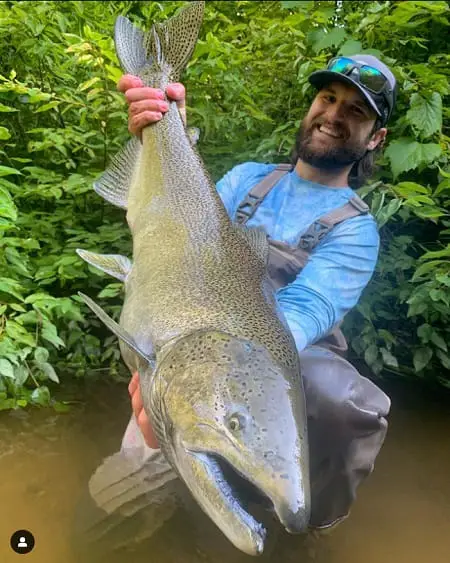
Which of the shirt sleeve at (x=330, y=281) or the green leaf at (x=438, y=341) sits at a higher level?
the shirt sleeve at (x=330, y=281)

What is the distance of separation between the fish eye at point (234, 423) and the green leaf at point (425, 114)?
1.99 m

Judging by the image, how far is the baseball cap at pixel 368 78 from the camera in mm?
2539

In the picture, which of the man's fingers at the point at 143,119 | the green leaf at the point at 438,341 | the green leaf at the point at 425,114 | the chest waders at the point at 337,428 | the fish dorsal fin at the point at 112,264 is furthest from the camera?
the green leaf at the point at 438,341

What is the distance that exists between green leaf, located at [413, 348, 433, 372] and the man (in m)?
0.89

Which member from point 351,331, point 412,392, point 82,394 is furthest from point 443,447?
point 82,394

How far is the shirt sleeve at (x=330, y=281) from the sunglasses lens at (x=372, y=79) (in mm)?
569

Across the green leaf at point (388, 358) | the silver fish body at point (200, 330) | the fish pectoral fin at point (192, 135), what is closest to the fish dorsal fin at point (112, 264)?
the silver fish body at point (200, 330)

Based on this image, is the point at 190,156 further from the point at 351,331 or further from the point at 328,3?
the point at 328,3

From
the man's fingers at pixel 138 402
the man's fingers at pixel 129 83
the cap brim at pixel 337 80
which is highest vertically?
the cap brim at pixel 337 80

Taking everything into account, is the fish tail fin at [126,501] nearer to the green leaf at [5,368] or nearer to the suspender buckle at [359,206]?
the green leaf at [5,368]

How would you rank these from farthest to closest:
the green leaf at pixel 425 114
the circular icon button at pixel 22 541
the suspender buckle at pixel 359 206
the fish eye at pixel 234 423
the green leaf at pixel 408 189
Answer: the green leaf at pixel 425 114
the green leaf at pixel 408 189
the suspender buckle at pixel 359 206
the circular icon button at pixel 22 541
the fish eye at pixel 234 423

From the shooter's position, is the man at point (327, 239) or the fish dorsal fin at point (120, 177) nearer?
the man at point (327, 239)

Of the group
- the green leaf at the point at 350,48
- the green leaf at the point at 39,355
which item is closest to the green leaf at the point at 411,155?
the green leaf at the point at 350,48

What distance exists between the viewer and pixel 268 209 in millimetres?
2568
